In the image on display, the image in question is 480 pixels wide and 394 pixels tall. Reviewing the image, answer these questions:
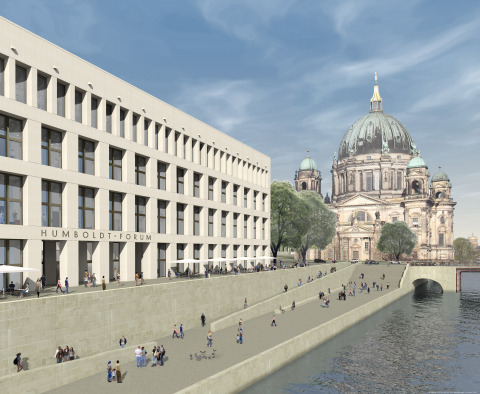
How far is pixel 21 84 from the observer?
115 feet

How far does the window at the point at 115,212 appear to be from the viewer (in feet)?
145

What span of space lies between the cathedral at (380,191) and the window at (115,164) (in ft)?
348

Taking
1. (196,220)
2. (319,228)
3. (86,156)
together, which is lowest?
(319,228)

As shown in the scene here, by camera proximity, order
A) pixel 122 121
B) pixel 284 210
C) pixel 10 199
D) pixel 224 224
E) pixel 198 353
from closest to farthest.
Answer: pixel 10 199 → pixel 198 353 → pixel 122 121 → pixel 224 224 → pixel 284 210

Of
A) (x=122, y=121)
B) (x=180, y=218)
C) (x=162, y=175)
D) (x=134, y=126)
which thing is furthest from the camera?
(x=180, y=218)

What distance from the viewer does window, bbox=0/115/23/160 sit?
33625mm

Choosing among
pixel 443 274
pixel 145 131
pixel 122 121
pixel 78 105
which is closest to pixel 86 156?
pixel 78 105

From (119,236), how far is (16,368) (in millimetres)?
19599

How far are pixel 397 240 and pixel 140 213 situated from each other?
3513 inches

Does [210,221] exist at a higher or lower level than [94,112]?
lower

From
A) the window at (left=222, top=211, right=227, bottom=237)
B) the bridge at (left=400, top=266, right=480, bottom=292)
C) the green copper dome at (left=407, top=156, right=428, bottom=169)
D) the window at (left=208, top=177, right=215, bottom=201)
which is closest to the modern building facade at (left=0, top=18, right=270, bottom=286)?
the window at (left=208, top=177, right=215, bottom=201)

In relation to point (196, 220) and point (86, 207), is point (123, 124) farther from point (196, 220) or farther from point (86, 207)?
point (196, 220)

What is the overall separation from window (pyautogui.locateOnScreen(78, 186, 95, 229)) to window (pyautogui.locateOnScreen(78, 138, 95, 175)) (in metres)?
1.56

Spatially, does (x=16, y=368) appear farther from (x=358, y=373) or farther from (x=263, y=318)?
(x=263, y=318)
